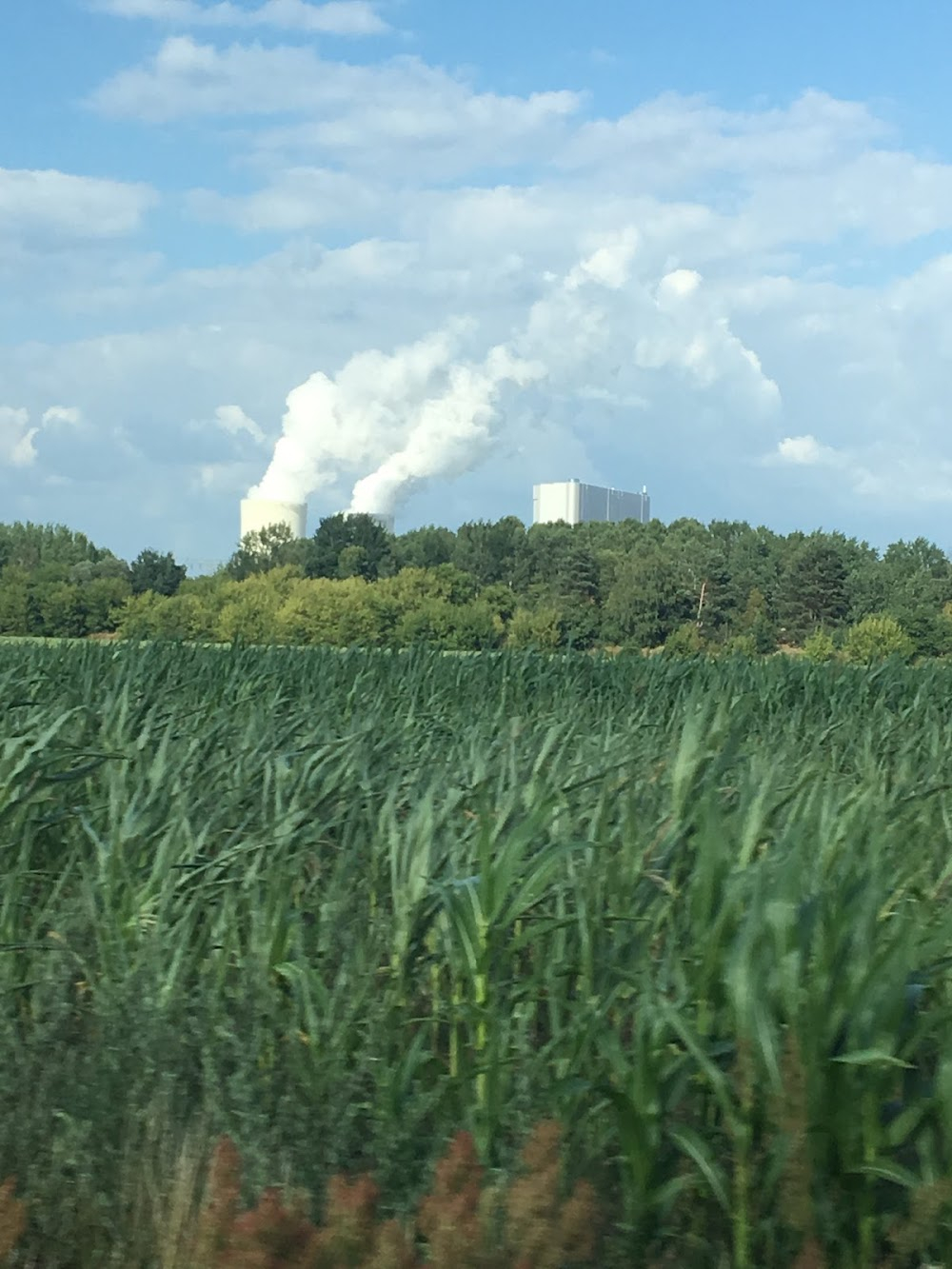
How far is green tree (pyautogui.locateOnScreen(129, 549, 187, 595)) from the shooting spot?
63031mm

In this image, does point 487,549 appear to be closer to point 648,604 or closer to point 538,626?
point 648,604

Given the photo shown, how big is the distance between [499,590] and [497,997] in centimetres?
6027

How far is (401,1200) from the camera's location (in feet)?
9.22

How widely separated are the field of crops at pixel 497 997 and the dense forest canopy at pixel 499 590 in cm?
4605

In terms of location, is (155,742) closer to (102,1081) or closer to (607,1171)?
(102,1081)

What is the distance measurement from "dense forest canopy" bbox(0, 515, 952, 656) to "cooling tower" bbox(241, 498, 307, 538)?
1.38m

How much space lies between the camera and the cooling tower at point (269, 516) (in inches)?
Answer: 2943

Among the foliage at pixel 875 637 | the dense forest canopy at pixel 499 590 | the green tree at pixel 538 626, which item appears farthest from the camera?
the foliage at pixel 875 637

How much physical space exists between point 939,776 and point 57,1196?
4187 mm

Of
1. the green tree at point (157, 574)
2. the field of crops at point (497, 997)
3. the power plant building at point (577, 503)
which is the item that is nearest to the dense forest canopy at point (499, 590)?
the green tree at point (157, 574)

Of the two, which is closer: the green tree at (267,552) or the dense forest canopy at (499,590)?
the dense forest canopy at (499,590)

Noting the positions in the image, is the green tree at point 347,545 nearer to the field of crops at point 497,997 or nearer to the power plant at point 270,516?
the power plant at point 270,516

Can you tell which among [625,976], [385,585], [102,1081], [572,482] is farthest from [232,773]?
[572,482]

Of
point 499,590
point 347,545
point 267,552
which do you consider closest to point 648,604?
point 499,590
